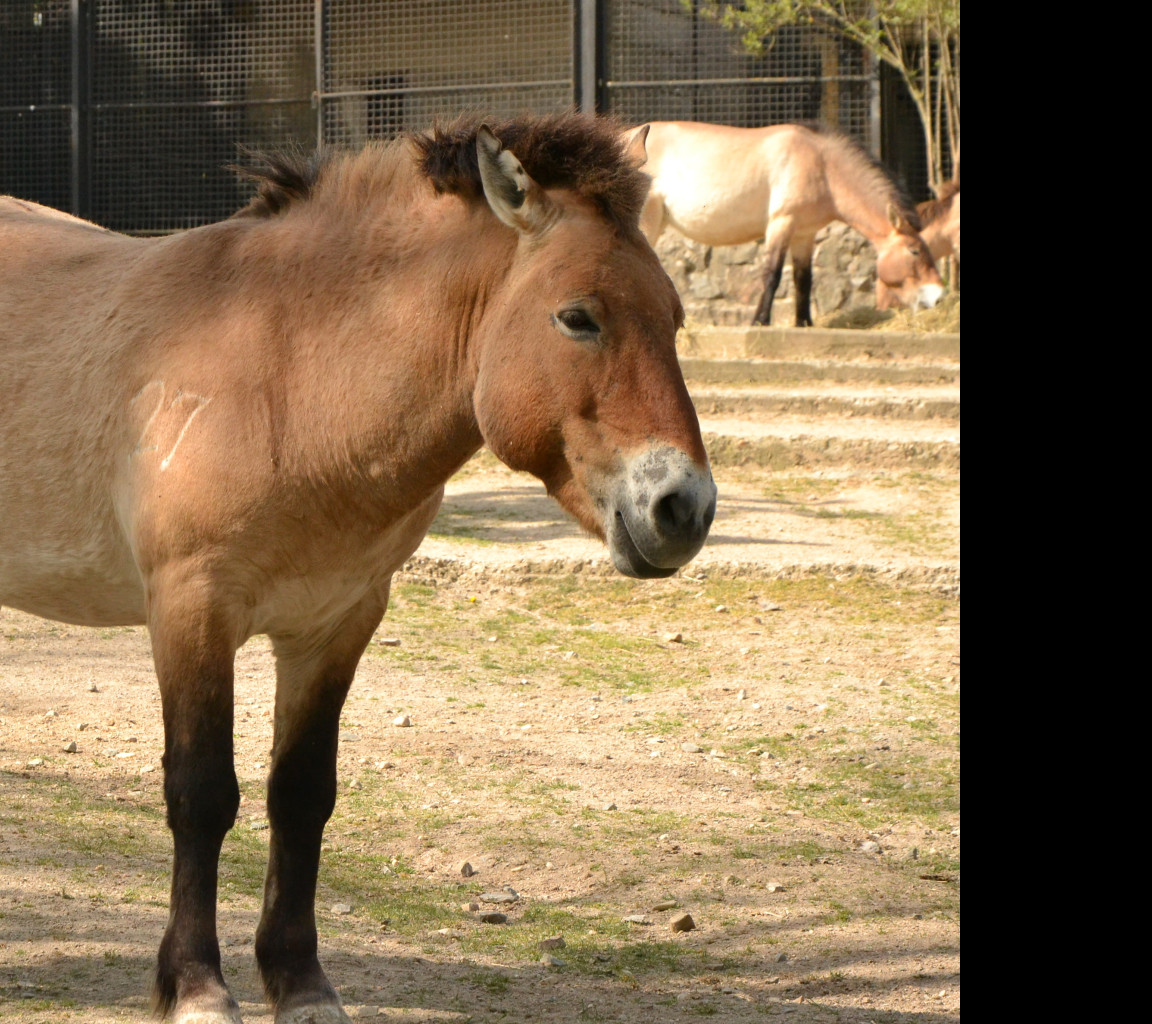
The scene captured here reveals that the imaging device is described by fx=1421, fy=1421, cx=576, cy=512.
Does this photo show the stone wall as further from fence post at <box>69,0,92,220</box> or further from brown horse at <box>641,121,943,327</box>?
fence post at <box>69,0,92,220</box>

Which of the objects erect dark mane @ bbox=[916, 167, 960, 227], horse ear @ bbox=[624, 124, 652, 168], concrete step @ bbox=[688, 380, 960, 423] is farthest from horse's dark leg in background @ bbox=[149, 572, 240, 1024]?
erect dark mane @ bbox=[916, 167, 960, 227]

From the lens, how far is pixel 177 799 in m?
2.74

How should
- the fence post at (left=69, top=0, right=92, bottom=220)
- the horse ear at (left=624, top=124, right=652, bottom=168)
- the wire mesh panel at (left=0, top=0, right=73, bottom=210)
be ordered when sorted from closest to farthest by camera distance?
the horse ear at (left=624, top=124, right=652, bottom=168) → the fence post at (left=69, top=0, right=92, bottom=220) → the wire mesh panel at (left=0, top=0, right=73, bottom=210)

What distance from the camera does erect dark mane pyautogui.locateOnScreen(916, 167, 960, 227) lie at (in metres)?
12.5

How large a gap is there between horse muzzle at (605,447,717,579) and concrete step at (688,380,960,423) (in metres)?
7.29

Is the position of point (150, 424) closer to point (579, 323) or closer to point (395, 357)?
point (395, 357)

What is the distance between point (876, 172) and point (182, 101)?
22.2 ft

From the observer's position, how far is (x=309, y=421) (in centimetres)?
273

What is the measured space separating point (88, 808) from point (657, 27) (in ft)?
34.8

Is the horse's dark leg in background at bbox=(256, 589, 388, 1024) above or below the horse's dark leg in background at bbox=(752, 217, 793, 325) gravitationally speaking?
below

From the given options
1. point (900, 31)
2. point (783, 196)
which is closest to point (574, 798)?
point (783, 196)

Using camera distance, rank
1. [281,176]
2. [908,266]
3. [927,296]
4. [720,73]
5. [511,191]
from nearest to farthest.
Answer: [511,191] < [281,176] < [927,296] < [908,266] < [720,73]
